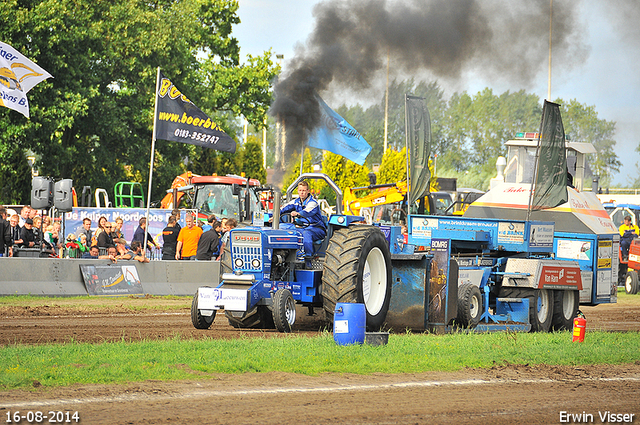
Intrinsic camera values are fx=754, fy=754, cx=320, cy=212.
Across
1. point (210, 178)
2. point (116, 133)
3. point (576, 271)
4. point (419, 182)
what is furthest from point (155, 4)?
point (576, 271)

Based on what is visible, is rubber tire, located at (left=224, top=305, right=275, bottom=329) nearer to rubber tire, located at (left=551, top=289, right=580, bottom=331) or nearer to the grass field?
the grass field

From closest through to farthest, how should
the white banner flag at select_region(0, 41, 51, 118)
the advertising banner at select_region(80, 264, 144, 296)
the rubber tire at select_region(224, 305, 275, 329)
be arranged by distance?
the rubber tire at select_region(224, 305, 275, 329)
the advertising banner at select_region(80, 264, 144, 296)
the white banner flag at select_region(0, 41, 51, 118)

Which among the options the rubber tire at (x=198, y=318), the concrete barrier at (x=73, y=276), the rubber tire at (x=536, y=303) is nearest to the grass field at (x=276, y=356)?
the rubber tire at (x=198, y=318)

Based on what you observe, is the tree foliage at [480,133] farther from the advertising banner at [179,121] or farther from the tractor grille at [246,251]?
the tractor grille at [246,251]

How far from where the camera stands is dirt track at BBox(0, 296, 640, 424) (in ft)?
18.5

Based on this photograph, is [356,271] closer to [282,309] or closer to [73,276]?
[282,309]

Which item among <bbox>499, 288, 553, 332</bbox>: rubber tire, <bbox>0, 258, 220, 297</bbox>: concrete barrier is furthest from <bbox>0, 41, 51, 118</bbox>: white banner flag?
<bbox>499, 288, 553, 332</bbox>: rubber tire

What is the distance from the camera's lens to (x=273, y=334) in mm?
10062

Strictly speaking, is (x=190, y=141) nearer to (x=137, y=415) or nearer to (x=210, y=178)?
(x=210, y=178)

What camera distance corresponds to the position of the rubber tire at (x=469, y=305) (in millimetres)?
11195

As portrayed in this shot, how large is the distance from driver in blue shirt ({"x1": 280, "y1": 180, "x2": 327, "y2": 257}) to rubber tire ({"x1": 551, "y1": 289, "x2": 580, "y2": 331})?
15.0 feet

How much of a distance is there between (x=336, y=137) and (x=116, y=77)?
16.2 meters

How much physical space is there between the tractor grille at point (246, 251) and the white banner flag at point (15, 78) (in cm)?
832

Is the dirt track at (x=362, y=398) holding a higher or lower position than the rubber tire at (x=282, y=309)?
lower
